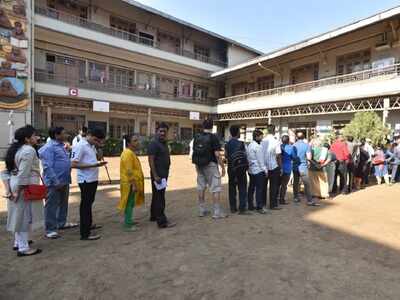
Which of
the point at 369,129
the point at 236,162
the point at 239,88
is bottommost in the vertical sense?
the point at 236,162

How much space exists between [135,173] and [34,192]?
1359mm

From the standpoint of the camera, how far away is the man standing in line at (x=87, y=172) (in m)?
3.79

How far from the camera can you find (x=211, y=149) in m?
4.71

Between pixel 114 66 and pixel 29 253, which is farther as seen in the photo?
pixel 114 66

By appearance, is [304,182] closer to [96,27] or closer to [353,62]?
[353,62]

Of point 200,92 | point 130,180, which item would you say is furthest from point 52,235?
point 200,92

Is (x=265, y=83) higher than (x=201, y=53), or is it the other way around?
(x=201, y=53)

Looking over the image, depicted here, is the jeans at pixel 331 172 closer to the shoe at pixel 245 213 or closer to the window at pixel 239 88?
the shoe at pixel 245 213

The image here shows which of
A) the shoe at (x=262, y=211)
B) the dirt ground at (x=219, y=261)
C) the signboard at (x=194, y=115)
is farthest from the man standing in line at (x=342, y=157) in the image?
the signboard at (x=194, y=115)

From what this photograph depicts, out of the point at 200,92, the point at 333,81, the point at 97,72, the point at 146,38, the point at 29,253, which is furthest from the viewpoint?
the point at 200,92

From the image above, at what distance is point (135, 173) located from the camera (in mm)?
4223

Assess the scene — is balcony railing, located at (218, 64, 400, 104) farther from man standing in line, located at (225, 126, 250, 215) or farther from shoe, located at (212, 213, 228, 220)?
shoe, located at (212, 213, 228, 220)

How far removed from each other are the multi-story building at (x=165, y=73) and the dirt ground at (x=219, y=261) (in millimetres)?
11762

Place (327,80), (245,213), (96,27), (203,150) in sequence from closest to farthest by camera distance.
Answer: (203,150)
(245,213)
(327,80)
(96,27)
